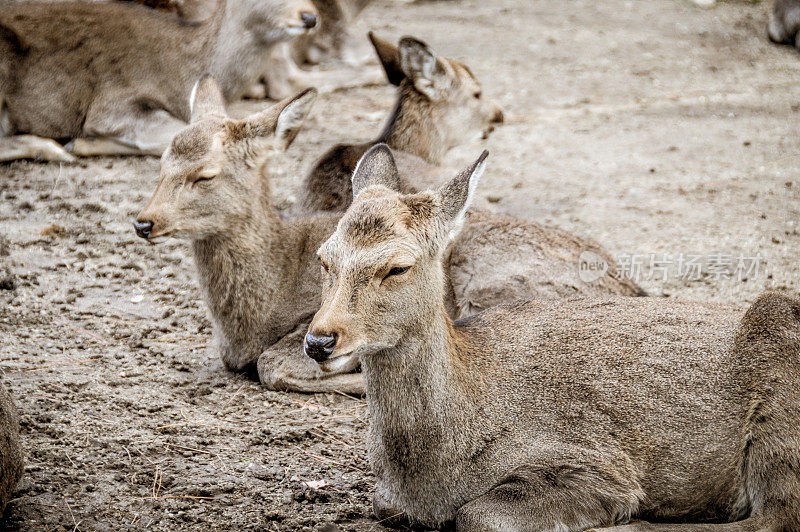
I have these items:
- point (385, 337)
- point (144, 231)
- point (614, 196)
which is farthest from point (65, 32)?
point (385, 337)

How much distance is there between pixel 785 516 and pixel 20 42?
29.0ft

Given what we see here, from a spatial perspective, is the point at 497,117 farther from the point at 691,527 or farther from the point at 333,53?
the point at 691,527

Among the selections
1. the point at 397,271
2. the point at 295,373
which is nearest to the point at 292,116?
the point at 295,373

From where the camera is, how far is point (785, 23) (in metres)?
14.4

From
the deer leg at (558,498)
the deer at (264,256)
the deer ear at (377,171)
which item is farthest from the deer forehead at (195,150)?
the deer leg at (558,498)

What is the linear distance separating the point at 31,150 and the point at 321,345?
7.04 m

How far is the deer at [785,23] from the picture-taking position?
46.7 ft

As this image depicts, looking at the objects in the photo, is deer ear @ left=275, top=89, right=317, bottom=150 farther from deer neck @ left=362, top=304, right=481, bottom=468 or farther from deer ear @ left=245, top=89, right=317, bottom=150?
deer neck @ left=362, top=304, right=481, bottom=468

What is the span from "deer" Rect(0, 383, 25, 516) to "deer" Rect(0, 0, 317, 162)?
596 cm

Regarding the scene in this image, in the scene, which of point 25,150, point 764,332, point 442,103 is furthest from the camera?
point 25,150

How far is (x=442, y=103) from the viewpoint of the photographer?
30.3 feet

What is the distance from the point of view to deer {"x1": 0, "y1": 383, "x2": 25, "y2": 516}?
4402 millimetres

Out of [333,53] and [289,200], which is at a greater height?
[289,200]

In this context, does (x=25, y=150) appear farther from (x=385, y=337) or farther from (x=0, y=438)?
(x=385, y=337)
